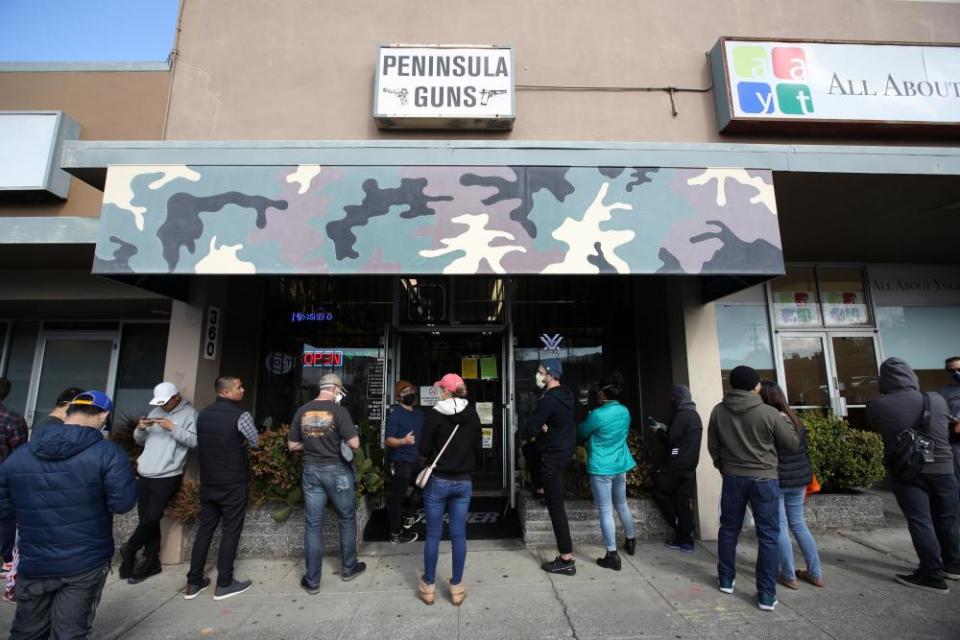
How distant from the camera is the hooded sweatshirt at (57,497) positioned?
8.46 ft

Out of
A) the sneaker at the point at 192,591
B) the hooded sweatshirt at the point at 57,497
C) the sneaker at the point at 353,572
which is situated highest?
the hooded sweatshirt at the point at 57,497

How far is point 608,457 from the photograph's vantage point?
4.53 m

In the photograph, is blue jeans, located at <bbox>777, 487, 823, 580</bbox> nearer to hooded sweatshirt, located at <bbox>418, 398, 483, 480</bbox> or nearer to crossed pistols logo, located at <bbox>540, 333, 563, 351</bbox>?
hooded sweatshirt, located at <bbox>418, 398, 483, 480</bbox>

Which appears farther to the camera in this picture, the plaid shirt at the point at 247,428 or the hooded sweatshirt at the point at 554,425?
the hooded sweatshirt at the point at 554,425

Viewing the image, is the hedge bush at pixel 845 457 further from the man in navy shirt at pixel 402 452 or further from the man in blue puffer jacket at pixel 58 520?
the man in blue puffer jacket at pixel 58 520

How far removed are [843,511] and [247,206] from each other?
7.36 meters

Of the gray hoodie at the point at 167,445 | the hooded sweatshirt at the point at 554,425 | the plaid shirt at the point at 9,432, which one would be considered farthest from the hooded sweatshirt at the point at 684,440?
the plaid shirt at the point at 9,432

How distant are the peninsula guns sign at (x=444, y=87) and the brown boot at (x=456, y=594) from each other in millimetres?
4735

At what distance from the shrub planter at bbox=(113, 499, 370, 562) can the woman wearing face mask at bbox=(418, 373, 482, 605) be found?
5.02 ft

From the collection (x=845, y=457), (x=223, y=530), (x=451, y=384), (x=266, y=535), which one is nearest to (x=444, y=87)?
(x=451, y=384)

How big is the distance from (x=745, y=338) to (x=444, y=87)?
5887 mm

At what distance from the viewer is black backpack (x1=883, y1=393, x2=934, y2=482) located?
392 centimetres

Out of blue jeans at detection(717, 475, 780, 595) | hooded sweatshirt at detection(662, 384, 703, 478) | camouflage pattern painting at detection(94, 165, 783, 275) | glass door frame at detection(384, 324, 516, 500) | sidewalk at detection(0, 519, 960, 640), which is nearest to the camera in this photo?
sidewalk at detection(0, 519, 960, 640)

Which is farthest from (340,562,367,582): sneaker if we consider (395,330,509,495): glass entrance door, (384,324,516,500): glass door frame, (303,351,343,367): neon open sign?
(303,351,343,367): neon open sign
